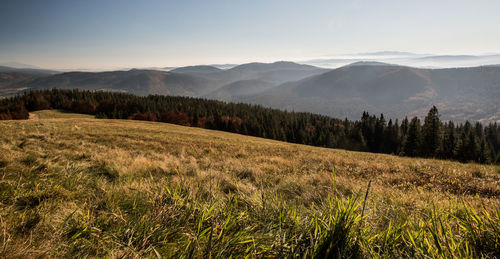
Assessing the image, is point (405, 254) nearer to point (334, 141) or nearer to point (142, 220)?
point (142, 220)

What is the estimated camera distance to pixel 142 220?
170 centimetres

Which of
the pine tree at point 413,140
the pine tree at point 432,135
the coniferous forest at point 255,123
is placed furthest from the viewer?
the coniferous forest at point 255,123

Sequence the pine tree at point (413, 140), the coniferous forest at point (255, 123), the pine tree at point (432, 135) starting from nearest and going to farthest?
1. the pine tree at point (432, 135)
2. the pine tree at point (413, 140)
3. the coniferous forest at point (255, 123)

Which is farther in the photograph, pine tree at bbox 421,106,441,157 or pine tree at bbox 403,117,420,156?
pine tree at bbox 403,117,420,156

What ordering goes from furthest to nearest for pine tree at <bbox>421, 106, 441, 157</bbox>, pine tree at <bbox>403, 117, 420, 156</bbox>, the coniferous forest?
1. the coniferous forest
2. pine tree at <bbox>403, 117, 420, 156</bbox>
3. pine tree at <bbox>421, 106, 441, 157</bbox>

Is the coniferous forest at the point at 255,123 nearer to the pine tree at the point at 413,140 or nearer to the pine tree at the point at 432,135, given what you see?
the pine tree at the point at 413,140

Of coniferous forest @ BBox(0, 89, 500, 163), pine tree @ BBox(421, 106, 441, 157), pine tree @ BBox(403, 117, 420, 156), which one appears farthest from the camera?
coniferous forest @ BBox(0, 89, 500, 163)

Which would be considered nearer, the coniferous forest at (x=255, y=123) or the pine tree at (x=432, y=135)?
the pine tree at (x=432, y=135)

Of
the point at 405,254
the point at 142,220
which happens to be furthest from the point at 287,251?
the point at 142,220

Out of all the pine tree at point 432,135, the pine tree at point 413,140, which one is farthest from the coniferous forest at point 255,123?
the pine tree at point 432,135

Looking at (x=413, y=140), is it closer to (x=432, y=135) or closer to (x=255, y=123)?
(x=432, y=135)

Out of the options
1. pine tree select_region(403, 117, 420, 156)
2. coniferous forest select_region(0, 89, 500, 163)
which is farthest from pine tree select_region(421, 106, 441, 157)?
coniferous forest select_region(0, 89, 500, 163)

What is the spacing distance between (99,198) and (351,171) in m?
6.36

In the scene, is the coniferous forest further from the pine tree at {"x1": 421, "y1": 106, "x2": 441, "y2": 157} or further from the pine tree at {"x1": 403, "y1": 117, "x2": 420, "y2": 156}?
the pine tree at {"x1": 421, "y1": 106, "x2": 441, "y2": 157}
